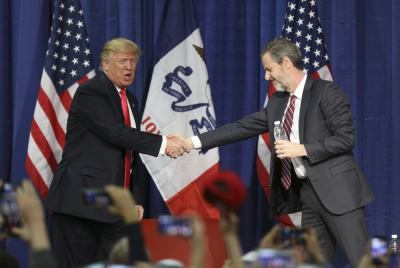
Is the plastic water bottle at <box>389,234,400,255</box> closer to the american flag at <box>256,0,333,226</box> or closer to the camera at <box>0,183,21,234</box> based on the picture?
the american flag at <box>256,0,333,226</box>

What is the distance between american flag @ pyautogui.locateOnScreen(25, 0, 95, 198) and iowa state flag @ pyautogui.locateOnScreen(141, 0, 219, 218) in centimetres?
49

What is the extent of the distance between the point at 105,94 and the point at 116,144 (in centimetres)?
29

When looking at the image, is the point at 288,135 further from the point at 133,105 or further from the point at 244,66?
the point at 244,66

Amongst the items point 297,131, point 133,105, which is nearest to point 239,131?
point 297,131

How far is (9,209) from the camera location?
227cm

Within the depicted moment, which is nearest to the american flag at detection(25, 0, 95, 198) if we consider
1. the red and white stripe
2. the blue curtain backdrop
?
the red and white stripe

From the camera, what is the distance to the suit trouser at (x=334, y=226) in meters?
4.48

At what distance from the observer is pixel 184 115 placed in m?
5.70

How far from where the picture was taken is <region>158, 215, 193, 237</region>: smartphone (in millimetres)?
2066

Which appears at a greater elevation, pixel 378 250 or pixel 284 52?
pixel 284 52

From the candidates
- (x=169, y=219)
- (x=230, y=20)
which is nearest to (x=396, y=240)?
(x=230, y=20)

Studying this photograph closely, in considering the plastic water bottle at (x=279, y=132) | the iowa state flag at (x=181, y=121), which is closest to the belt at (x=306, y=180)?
the plastic water bottle at (x=279, y=132)

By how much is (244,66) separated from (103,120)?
1.70 m

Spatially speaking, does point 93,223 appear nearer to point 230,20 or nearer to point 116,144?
point 116,144
